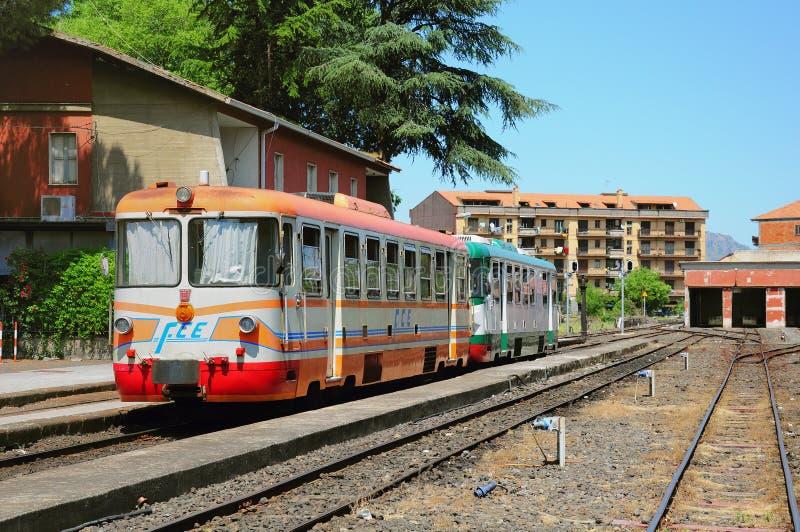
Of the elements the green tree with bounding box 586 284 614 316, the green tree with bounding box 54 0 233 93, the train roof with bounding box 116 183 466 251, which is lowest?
the green tree with bounding box 586 284 614 316

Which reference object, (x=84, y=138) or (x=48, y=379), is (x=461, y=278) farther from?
(x=84, y=138)

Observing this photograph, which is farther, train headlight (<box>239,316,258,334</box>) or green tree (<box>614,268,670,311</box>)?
green tree (<box>614,268,670,311</box>)

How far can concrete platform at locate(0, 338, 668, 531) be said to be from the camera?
745 centimetres

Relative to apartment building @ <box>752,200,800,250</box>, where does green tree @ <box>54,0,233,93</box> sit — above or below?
above

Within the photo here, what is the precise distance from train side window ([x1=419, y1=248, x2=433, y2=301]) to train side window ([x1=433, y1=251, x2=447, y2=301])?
1.34 ft

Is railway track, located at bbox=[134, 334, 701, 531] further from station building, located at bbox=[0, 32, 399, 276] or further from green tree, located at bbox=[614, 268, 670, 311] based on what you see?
green tree, located at bbox=[614, 268, 670, 311]

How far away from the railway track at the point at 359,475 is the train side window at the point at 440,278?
3050mm

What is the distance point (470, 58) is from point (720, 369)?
14.5 metres

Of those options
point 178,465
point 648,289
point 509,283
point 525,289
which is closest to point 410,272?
point 509,283

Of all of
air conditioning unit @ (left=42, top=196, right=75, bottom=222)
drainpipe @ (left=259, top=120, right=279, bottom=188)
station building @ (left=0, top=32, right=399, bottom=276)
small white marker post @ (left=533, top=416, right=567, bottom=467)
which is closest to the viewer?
small white marker post @ (left=533, top=416, right=567, bottom=467)

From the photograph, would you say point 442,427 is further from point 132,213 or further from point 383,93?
point 383,93

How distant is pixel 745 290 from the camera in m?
84.6

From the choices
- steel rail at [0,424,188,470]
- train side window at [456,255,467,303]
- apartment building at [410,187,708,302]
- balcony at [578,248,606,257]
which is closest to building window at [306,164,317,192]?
train side window at [456,255,467,303]

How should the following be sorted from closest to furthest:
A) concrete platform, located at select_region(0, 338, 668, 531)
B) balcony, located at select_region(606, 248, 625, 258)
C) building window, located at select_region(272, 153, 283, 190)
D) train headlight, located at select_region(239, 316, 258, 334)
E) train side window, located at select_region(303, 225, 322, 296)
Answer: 1. concrete platform, located at select_region(0, 338, 668, 531)
2. train headlight, located at select_region(239, 316, 258, 334)
3. train side window, located at select_region(303, 225, 322, 296)
4. building window, located at select_region(272, 153, 283, 190)
5. balcony, located at select_region(606, 248, 625, 258)
